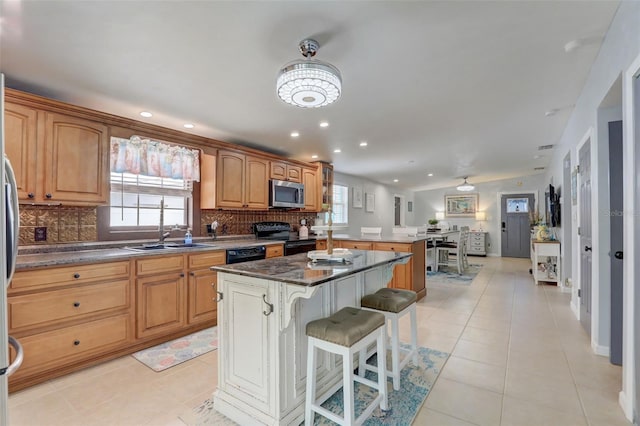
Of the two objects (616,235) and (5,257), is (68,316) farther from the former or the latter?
(616,235)

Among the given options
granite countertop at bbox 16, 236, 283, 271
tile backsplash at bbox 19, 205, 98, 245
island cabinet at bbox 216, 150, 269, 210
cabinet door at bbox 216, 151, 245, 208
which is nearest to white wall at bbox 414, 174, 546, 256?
island cabinet at bbox 216, 150, 269, 210

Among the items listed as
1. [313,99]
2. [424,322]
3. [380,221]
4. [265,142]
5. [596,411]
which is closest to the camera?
[596,411]

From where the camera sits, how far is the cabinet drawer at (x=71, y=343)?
2.11 m

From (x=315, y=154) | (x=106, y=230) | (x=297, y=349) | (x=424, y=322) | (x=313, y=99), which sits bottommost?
(x=424, y=322)

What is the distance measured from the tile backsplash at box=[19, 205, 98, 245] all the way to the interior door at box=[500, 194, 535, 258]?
32.9ft

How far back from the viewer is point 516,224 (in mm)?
8953

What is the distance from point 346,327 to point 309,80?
1445 millimetres

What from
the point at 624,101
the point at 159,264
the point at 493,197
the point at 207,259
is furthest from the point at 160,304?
the point at 493,197

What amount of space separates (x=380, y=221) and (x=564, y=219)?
4.80 m

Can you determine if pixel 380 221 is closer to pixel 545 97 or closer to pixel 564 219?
pixel 564 219

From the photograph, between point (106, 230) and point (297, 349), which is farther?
point (106, 230)

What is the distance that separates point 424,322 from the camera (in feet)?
11.1

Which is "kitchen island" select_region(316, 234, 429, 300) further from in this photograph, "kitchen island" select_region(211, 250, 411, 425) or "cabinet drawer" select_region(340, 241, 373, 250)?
"kitchen island" select_region(211, 250, 411, 425)

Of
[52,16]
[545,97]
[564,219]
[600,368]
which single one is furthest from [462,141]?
[52,16]
